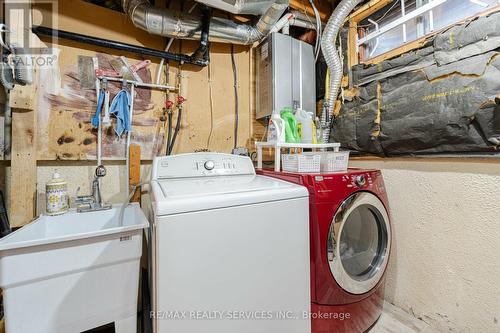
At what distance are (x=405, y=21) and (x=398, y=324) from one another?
2.00 m

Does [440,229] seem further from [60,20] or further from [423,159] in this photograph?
[60,20]

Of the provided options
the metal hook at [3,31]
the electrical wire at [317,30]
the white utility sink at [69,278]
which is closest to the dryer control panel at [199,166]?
the white utility sink at [69,278]

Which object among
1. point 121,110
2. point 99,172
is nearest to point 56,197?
point 99,172

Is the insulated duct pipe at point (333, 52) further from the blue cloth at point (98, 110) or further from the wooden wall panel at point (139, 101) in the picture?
the blue cloth at point (98, 110)

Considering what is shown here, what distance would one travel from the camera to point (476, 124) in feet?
3.74

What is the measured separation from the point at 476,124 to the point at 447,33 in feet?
1.78

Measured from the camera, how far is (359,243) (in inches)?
57.1

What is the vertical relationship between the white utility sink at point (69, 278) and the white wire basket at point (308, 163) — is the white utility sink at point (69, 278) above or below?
below

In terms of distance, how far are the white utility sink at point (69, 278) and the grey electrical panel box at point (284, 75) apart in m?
1.35

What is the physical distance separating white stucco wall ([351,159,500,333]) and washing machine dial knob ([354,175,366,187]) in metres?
0.46

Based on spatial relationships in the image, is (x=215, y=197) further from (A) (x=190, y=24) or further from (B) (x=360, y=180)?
(A) (x=190, y=24)

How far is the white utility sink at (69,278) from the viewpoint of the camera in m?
0.82

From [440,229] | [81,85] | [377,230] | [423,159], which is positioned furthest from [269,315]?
[81,85]

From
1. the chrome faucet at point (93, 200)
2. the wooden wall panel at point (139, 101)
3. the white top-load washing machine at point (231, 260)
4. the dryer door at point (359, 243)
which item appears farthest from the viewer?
the wooden wall panel at point (139, 101)
